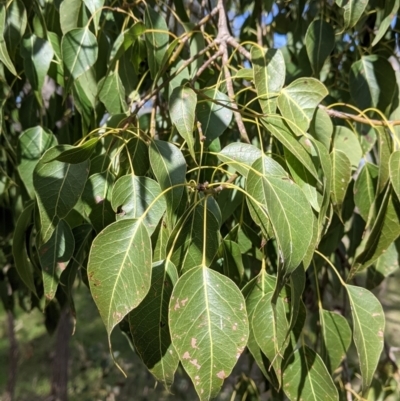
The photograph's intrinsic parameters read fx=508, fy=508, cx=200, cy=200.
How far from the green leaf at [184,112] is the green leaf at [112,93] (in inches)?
7.2

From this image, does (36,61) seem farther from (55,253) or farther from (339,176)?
(339,176)

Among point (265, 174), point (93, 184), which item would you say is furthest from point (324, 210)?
point (93, 184)

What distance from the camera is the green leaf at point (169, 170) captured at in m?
0.58

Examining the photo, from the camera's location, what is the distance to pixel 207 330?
0.51m

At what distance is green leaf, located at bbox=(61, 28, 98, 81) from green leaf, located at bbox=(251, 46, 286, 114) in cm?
25

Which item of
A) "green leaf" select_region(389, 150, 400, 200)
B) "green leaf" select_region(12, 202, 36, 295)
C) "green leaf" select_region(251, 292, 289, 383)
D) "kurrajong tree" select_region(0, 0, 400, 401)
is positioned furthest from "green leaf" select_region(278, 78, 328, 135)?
"green leaf" select_region(12, 202, 36, 295)

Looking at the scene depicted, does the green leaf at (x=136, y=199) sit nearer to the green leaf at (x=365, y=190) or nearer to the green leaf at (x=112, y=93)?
the green leaf at (x=112, y=93)

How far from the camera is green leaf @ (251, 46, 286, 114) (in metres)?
0.69

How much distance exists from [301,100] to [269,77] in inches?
2.2

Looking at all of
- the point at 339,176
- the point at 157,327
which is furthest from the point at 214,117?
the point at 157,327

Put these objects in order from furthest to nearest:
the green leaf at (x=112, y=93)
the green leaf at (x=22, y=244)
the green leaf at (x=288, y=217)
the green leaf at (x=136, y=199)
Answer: the green leaf at (x=112, y=93) < the green leaf at (x=22, y=244) < the green leaf at (x=136, y=199) < the green leaf at (x=288, y=217)

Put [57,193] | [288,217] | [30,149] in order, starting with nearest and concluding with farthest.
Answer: [288,217]
[57,193]
[30,149]

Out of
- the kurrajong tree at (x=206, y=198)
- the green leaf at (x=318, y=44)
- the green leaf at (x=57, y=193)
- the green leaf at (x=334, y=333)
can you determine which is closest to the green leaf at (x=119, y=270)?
the kurrajong tree at (x=206, y=198)

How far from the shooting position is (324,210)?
58cm
